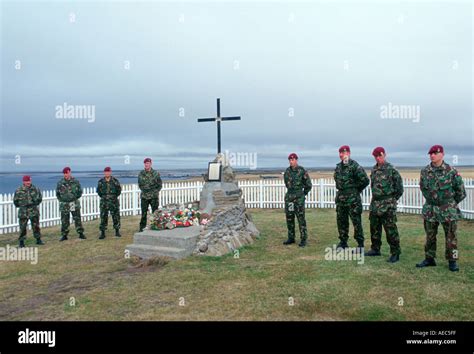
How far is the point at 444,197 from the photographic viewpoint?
5656 mm

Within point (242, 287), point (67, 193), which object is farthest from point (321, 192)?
point (242, 287)

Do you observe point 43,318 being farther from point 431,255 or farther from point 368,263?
point 431,255

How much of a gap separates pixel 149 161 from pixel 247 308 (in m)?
6.37

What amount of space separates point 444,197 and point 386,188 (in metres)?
0.95

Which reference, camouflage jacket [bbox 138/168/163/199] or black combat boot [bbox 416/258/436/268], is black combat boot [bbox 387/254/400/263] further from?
camouflage jacket [bbox 138/168/163/199]

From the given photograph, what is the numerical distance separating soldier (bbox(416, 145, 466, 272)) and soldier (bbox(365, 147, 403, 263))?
1.90ft

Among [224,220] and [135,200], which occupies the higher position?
[135,200]

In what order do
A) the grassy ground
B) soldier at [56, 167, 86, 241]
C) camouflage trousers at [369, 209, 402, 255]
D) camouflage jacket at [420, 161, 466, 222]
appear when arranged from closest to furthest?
the grassy ground
camouflage jacket at [420, 161, 466, 222]
camouflage trousers at [369, 209, 402, 255]
soldier at [56, 167, 86, 241]

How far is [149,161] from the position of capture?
9789 mm

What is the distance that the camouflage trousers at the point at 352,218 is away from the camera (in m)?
7.10

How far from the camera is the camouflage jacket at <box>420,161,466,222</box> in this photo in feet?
18.4

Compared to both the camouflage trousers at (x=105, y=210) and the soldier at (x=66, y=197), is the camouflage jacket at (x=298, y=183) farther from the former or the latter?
the soldier at (x=66, y=197)

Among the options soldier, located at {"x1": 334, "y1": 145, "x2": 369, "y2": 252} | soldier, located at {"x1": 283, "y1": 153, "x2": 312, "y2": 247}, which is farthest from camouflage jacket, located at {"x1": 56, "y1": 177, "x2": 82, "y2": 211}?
soldier, located at {"x1": 334, "y1": 145, "x2": 369, "y2": 252}

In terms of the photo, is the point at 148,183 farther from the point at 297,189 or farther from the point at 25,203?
the point at 297,189
